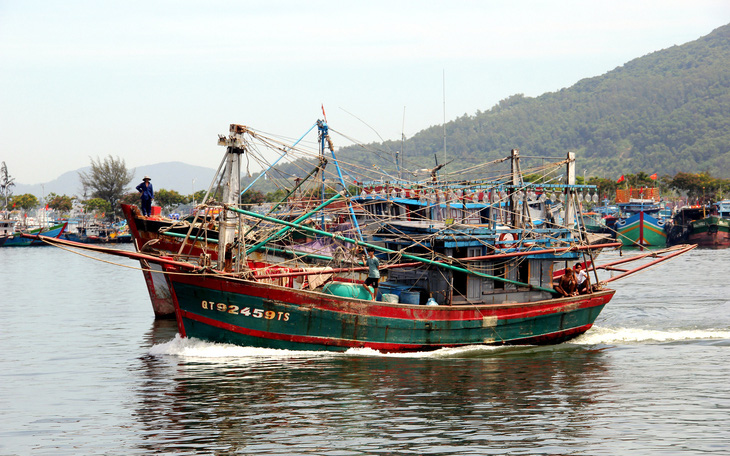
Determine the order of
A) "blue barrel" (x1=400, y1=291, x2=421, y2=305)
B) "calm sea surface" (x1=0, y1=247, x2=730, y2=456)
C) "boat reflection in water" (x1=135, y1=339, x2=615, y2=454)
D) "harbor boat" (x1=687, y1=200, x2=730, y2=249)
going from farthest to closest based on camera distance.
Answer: "harbor boat" (x1=687, y1=200, x2=730, y2=249)
"blue barrel" (x1=400, y1=291, x2=421, y2=305)
"boat reflection in water" (x1=135, y1=339, x2=615, y2=454)
"calm sea surface" (x1=0, y1=247, x2=730, y2=456)

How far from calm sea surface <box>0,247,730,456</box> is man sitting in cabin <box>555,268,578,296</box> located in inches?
71.5

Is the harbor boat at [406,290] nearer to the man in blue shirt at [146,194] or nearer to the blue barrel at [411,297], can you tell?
the blue barrel at [411,297]

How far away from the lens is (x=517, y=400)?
1727 cm

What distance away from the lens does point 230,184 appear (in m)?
21.7

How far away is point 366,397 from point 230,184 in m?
7.85

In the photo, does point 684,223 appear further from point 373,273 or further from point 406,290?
point 373,273

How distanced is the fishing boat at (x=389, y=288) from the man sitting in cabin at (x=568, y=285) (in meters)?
0.15

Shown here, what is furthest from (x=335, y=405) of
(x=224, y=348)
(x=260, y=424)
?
(x=224, y=348)

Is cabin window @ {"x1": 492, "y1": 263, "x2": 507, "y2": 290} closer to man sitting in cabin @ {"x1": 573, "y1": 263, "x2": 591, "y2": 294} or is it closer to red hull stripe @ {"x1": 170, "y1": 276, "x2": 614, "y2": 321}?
red hull stripe @ {"x1": 170, "y1": 276, "x2": 614, "y2": 321}

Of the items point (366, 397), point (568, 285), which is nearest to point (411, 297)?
point (568, 285)

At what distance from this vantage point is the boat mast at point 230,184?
21609 millimetres

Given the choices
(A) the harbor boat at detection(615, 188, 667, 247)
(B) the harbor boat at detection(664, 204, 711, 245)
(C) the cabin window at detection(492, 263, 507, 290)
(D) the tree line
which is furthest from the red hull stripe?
(D) the tree line

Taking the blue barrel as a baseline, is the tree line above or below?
above

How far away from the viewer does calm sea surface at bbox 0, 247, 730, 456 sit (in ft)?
46.6
